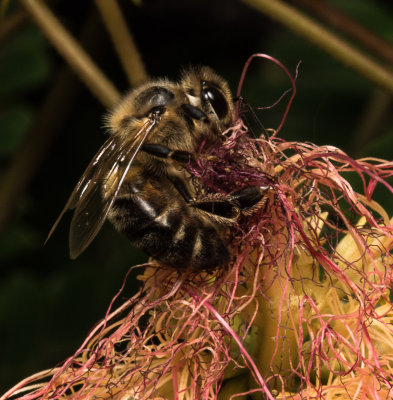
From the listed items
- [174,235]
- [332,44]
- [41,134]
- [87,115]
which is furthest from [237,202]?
[87,115]

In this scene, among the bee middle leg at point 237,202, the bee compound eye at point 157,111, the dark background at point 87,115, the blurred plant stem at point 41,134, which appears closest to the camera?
the bee middle leg at point 237,202

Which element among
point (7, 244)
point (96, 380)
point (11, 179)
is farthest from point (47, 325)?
point (96, 380)

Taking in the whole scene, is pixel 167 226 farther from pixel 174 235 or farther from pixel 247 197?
pixel 247 197

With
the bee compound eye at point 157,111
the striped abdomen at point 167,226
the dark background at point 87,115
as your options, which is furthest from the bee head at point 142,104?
the dark background at point 87,115

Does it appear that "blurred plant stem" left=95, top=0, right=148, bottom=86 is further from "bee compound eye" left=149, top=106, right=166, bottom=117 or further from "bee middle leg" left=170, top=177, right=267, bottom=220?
"bee middle leg" left=170, top=177, right=267, bottom=220

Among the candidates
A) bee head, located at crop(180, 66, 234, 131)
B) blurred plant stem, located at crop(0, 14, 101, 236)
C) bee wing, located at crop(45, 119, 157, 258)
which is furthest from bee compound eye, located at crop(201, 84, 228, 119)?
blurred plant stem, located at crop(0, 14, 101, 236)

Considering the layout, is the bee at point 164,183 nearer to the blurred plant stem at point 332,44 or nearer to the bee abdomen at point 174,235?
the bee abdomen at point 174,235
